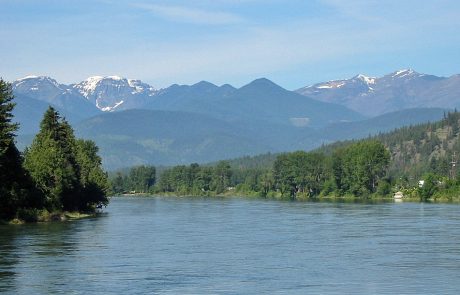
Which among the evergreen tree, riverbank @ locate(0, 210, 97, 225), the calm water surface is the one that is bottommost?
the calm water surface

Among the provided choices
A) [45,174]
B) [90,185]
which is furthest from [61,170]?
[90,185]

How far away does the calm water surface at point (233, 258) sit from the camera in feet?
159

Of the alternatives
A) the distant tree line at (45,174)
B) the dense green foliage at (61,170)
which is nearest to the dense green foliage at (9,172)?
the distant tree line at (45,174)

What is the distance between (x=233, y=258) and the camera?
62375 mm

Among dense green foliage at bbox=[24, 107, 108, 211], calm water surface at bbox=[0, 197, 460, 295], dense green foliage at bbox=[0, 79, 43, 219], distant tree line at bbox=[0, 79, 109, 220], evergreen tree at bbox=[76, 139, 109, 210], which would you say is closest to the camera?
calm water surface at bbox=[0, 197, 460, 295]

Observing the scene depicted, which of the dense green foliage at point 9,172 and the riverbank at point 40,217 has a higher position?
the dense green foliage at point 9,172

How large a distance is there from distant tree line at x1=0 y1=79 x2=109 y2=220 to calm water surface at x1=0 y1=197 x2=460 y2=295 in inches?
209

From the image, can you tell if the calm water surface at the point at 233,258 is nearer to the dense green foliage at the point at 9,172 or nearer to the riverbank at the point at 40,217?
the riverbank at the point at 40,217

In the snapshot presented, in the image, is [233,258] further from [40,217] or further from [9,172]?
[40,217]

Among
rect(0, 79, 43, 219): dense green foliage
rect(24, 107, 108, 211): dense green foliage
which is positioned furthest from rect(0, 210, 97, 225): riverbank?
rect(24, 107, 108, 211): dense green foliage

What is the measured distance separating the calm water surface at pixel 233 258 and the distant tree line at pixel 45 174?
17.4ft

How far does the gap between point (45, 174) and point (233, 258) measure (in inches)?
2042

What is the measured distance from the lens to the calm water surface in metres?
48.6

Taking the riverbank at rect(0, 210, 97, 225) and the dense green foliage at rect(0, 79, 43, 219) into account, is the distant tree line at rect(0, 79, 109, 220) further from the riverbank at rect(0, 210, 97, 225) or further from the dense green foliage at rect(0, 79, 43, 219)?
the riverbank at rect(0, 210, 97, 225)
